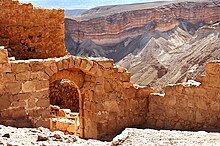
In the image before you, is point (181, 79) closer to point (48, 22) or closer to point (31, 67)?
point (48, 22)

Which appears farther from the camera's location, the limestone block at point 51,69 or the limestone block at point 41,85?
the limestone block at point 51,69

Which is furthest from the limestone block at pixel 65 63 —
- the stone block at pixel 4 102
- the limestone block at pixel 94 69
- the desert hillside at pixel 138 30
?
the desert hillside at pixel 138 30

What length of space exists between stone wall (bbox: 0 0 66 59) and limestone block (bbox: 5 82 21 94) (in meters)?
2.69

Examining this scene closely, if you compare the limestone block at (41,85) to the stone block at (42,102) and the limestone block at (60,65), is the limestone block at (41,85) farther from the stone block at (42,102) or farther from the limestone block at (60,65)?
the limestone block at (60,65)

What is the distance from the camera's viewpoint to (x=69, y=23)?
50.0 metres

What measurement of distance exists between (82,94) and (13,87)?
2.39 metres

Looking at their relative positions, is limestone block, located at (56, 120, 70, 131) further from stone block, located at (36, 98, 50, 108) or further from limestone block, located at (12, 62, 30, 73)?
limestone block, located at (12, 62, 30, 73)

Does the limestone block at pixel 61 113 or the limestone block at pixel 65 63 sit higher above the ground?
the limestone block at pixel 65 63

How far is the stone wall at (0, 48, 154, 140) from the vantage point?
791 cm

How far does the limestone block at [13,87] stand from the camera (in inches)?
310

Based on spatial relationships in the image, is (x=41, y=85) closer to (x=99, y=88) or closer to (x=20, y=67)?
(x=20, y=67)

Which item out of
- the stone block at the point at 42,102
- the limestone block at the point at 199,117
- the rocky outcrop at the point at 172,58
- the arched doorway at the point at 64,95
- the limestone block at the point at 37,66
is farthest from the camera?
the rocky outcrop at the point at 172,58

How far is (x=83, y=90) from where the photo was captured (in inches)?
385

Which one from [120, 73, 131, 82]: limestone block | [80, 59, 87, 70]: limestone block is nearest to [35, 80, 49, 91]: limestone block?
[80, 59, 87, 70]: limestone block
